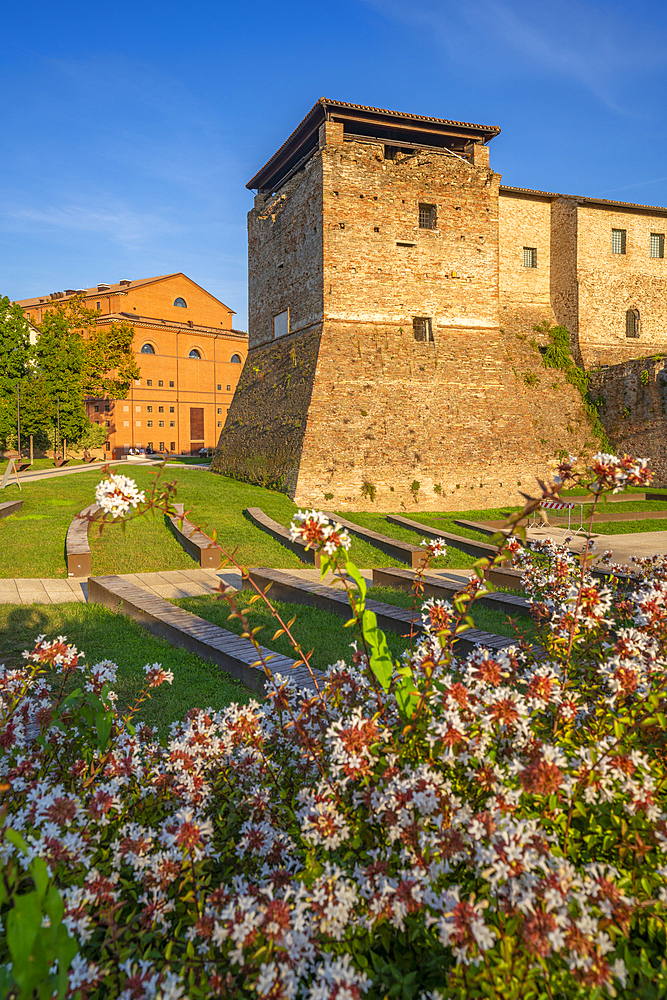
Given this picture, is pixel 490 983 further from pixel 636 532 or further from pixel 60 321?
pixel 60 321

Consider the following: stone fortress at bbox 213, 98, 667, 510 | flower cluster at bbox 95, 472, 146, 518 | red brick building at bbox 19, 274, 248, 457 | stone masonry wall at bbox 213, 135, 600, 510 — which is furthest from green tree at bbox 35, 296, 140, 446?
flower cluster at bbox 95, 472, 146, 518

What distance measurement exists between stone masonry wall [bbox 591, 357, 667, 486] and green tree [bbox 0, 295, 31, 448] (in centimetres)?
2733

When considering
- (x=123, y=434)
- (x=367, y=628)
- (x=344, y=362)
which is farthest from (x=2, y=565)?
(x=123, y=434)

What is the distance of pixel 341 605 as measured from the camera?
6.77 metres

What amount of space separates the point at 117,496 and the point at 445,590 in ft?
18.5

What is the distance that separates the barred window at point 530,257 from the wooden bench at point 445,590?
21.6 meters

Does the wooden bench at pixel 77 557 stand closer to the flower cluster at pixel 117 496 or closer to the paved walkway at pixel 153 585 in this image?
the paved walkway at pixel 153 585

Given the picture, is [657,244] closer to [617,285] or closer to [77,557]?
[617,285]

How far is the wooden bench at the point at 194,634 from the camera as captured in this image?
14.4 ft

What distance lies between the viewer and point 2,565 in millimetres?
9125

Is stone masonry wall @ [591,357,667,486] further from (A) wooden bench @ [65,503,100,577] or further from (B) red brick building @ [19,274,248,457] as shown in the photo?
(B) red brick building @ [19,274,248,457]

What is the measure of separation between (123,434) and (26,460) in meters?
16.7

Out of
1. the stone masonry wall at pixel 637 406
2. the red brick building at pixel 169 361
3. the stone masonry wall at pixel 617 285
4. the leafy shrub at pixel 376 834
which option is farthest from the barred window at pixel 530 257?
the red brick building at pixel 169 361

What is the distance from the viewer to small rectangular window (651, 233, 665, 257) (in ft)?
84.2
